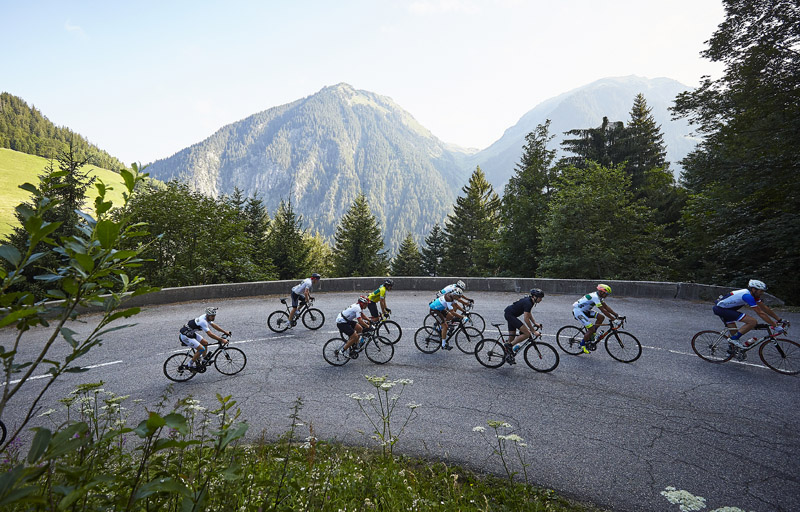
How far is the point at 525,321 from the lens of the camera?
10.0 m

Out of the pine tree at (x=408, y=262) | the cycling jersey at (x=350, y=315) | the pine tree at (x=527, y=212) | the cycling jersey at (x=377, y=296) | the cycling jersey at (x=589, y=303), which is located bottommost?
the pine tree at (x=408, y=262)

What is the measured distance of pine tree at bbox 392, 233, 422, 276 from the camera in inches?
2283

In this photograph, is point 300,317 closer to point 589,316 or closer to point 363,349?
point 363,349

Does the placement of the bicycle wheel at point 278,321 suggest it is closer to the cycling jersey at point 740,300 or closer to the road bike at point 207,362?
the road bike at point 207,362

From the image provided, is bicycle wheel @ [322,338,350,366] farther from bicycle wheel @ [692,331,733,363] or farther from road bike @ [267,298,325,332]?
bicycle wheel @ [692,331,733,363]

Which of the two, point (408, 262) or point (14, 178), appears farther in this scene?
point (14, 178)

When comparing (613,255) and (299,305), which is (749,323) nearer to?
(299,305)

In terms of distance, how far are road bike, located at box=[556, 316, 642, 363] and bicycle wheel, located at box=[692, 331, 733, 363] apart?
163 centimetres

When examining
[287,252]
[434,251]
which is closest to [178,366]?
[287,252]

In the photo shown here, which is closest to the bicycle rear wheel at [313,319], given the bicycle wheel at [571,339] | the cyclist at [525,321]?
the cyclist at [525,321]

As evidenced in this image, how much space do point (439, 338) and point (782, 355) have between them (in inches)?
339

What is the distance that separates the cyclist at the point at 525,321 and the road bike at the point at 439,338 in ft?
5.00

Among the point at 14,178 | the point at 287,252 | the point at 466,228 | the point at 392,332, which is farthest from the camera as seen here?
the point at 14,178

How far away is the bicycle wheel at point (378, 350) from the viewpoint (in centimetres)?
1083
